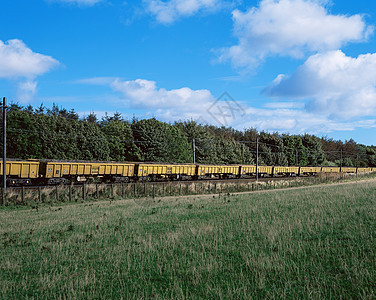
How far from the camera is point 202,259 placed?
8961 mm

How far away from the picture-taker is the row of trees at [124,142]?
173 ft

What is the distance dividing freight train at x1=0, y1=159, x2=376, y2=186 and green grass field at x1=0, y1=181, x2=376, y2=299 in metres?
20.8

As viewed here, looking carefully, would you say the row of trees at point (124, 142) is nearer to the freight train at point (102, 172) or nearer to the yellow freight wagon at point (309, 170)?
the freight train at point (102, 172)

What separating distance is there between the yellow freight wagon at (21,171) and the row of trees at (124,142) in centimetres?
590

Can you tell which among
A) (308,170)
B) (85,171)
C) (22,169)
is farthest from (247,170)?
(22,169)

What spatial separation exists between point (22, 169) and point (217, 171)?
106 feet

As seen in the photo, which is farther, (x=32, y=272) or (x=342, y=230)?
(x=342, y=230)

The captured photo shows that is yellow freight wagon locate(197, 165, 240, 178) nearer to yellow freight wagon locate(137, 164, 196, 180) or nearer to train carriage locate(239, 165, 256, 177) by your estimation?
train carriage locate(239, 165, 256, 177)

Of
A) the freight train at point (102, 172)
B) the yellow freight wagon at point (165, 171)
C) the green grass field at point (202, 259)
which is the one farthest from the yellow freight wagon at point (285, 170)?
the green grass field at point (202, 259)

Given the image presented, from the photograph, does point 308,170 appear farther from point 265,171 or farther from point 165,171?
point 165,171

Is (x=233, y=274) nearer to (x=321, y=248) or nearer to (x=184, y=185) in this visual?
(x=321, y=248)

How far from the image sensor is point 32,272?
350 inches

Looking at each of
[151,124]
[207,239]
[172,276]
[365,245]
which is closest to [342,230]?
[365,245]

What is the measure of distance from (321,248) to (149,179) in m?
39.7
